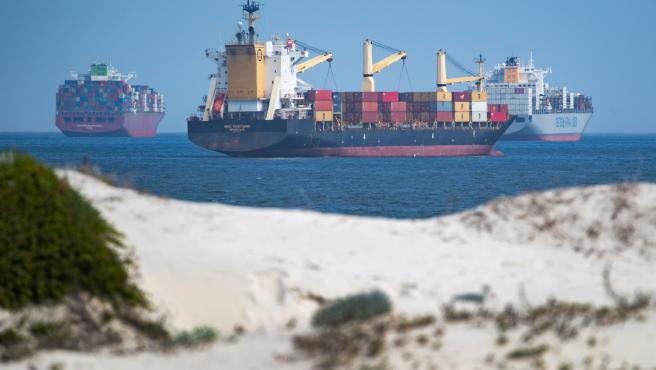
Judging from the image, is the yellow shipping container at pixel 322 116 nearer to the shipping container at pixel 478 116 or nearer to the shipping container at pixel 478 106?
the shipping container at pixel 478 116

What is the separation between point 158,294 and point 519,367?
4350mm

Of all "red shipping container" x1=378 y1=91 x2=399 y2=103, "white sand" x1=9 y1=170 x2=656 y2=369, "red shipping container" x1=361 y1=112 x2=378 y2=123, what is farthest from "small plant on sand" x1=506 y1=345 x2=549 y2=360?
"red shipping container" x1=378 y1=91 x2=399 y2=103

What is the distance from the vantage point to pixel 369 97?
88500mm

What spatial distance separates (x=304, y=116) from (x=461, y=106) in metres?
17.5

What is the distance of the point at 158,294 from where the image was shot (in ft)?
35.9

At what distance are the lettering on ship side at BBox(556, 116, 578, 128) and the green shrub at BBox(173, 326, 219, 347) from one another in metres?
159

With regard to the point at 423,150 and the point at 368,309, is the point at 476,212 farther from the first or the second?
the point at 423,150

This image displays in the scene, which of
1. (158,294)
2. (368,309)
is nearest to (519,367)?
(368,309)

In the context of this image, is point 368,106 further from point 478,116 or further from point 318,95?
point 478,116

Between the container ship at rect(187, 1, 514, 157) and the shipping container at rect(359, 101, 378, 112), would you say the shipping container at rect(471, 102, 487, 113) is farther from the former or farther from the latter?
the shipping container at rect(359, 101, 378, 112)

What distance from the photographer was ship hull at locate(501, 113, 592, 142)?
521 ft

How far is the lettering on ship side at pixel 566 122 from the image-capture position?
16500 cm

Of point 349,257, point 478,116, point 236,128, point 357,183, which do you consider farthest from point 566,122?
point 349,257

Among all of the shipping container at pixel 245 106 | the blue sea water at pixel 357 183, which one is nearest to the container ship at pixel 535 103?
the shipping container at pixel 245 106
